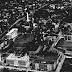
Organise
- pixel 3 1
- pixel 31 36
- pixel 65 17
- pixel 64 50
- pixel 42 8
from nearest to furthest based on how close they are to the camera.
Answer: pixel 64 50, pixel 31 36, pixel 65 17, pixel 42 8, pixel 3 1

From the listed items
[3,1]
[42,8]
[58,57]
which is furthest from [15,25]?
[3,1]

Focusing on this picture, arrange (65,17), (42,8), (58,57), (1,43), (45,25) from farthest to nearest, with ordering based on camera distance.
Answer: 1. (42,8)
2. (65,17)
3. (45,25)
4. (1,43)
5. (58,57)

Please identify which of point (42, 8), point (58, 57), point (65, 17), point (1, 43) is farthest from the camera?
point (42, 8)

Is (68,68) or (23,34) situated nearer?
(68,68)

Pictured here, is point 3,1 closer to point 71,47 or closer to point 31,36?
point 31,36

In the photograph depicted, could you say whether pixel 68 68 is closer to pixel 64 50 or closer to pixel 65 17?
pixel 64 50

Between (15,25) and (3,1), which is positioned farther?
(3,1)

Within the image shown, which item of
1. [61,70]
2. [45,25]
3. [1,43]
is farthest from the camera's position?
[45,25]

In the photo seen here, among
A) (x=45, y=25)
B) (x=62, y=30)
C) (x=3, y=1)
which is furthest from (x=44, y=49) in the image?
(x=3, y=1)

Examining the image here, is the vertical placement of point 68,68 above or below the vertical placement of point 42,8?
below
